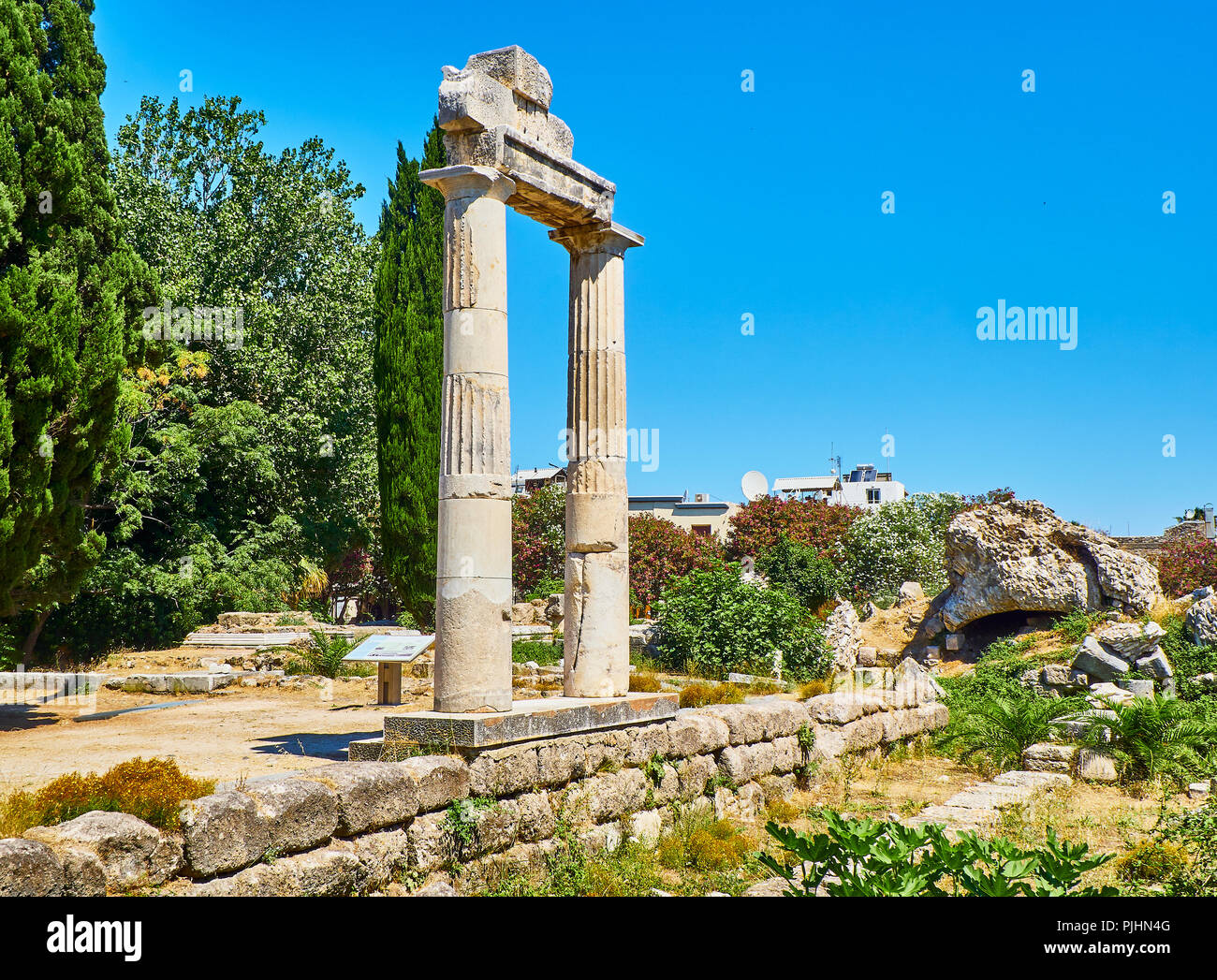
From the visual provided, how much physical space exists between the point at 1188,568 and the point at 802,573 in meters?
8.52

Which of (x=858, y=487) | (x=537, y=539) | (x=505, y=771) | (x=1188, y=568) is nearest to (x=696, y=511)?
(x=858, y=487)

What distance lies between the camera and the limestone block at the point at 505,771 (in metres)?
6.77

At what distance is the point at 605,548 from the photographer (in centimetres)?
889

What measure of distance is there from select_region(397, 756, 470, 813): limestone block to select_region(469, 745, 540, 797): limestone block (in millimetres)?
95

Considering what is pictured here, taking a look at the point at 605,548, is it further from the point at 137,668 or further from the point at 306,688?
the point at 137,668

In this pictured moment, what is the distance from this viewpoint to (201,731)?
10375 mm

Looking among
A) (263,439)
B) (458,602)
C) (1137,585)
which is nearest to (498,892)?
(458,602)

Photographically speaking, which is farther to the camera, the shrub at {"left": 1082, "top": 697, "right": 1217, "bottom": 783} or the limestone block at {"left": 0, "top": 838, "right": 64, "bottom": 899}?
the shrub at {"left": 1082, "top": 697, "right": 1217, "bottom": 783}

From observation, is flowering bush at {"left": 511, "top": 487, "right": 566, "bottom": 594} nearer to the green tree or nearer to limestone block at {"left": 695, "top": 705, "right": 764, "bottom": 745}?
the green tree

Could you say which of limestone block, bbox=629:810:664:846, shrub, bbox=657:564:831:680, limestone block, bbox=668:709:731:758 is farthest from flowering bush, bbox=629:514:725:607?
limestone block, bbox=629:810:664:846

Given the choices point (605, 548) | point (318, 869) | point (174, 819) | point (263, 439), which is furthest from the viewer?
point (263, 439)

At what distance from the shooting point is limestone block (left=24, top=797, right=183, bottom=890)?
4457mm

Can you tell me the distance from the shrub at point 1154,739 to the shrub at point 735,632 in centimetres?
523
